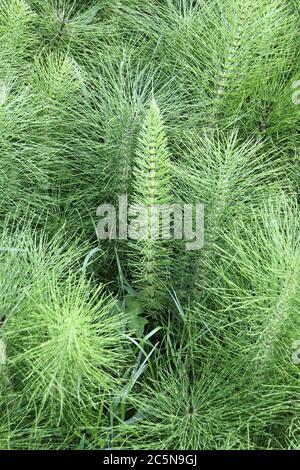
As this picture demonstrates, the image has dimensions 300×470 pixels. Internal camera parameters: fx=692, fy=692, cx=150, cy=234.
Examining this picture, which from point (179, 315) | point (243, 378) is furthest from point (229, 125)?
point (243, 378)

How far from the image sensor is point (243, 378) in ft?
6.32

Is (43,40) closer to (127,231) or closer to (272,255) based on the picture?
(127,231)

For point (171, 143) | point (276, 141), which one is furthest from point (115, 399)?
point (276, 141)

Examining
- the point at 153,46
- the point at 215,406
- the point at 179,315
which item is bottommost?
the point at 215,406

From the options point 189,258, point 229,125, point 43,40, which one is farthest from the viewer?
point 43,40

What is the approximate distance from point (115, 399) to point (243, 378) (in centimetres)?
36

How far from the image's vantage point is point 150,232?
1.99 meters

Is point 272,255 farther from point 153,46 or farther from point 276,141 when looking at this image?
point 153,46

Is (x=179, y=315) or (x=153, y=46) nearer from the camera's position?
(x=179, y=315)

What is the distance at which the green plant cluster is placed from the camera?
72.2 inches

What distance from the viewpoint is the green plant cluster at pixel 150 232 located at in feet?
6.02
